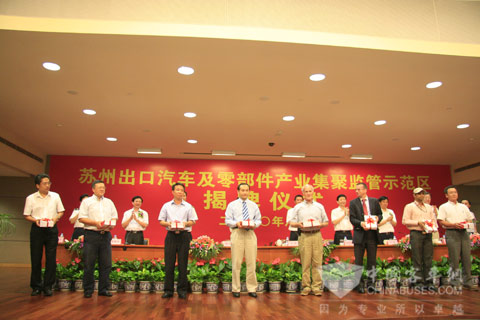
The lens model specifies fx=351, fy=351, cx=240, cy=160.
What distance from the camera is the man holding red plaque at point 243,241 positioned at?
4617mm

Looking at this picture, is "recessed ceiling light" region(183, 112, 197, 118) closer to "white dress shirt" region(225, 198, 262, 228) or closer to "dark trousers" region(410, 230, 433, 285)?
"white dress shirt" region(225, 198, 262, 228)

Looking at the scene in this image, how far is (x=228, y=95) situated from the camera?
18.6 feet

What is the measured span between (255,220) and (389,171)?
7055 mm

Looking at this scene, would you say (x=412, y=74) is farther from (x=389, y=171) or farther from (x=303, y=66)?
(x=389, y=171)

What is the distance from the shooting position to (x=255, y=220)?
15.9ft

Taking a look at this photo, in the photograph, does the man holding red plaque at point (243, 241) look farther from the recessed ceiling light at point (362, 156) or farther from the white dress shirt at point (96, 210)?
the recessed ceiling light at point (362, 156)

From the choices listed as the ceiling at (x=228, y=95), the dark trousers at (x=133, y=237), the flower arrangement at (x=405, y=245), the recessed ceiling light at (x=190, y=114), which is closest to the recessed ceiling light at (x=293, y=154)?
the ceiling at (x=228, y=95)

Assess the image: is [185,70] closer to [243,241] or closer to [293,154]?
[243,241]

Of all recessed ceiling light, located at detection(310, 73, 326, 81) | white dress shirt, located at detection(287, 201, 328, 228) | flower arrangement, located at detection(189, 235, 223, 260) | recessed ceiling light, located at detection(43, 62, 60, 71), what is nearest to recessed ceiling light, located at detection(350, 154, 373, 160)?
recessed ceiling light, located at detection(310, 73, 326, 81)

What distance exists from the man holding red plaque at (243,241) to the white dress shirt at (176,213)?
0.53 m

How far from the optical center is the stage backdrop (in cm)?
946

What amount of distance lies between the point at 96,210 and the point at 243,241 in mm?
1945

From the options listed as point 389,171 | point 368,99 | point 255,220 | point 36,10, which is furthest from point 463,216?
point 36,10

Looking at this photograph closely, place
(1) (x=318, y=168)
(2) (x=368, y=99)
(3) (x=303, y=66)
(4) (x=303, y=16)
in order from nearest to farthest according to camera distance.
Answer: (4) (x=303, y=16) < (3) (x=303, y=66) < (2) (x=368, y=99) < (1) (x=318, y=168)
